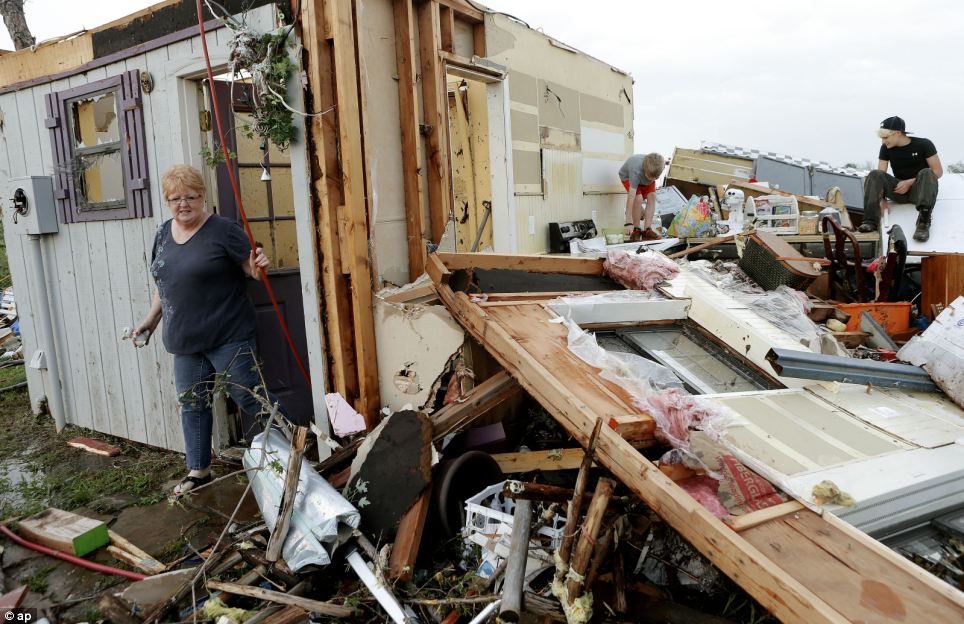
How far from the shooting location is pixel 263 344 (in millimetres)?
4824

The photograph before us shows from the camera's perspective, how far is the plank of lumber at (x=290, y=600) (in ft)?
8.80

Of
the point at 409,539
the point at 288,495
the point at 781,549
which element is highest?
the point at 781,549

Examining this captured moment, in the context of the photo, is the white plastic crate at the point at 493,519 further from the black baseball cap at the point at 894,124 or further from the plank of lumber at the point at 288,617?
the black baseball cap at the point at 894,124

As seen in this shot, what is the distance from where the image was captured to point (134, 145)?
4668mm

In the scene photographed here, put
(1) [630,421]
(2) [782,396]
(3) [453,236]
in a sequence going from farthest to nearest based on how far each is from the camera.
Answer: (3) [453,236] → (2) [782,396] → (1) [630,421]

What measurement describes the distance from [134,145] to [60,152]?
965 mm

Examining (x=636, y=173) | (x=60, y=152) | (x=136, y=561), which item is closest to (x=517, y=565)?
(x=136, y=561)

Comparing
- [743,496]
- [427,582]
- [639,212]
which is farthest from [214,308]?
[639,212]

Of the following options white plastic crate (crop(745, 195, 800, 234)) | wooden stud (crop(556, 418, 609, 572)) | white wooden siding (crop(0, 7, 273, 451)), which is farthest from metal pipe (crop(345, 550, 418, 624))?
white plastic crate (crop(745, 195, 800, 234))

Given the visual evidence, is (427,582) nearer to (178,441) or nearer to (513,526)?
(513,526)

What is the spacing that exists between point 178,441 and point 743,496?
4.12 metres

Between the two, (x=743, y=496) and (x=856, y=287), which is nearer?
(x=743, y=496)

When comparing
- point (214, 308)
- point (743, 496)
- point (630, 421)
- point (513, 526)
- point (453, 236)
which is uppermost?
point (453, 236)

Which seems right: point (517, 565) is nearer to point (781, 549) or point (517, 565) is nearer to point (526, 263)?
point (781, 549)
